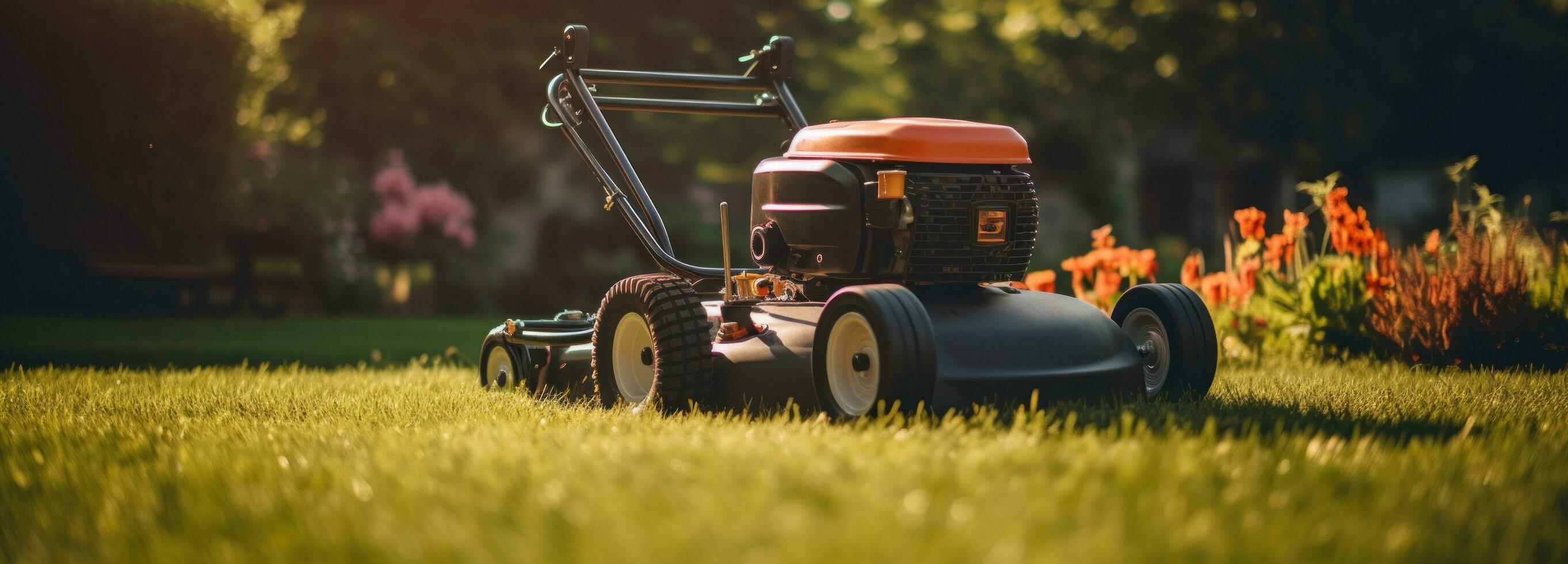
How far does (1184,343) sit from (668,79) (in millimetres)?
2433

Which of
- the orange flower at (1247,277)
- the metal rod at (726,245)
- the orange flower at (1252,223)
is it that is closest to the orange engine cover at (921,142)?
the metal rod at (726,245)

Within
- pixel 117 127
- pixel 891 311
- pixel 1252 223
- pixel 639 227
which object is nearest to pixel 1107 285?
pixel 1252 223

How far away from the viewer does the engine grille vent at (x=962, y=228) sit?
15.5 ft

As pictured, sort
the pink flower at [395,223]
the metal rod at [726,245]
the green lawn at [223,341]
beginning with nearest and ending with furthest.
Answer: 1. the metal rod at [726,245]
2. the green lawn at [223,341]
3. the pink flower at [395,223]

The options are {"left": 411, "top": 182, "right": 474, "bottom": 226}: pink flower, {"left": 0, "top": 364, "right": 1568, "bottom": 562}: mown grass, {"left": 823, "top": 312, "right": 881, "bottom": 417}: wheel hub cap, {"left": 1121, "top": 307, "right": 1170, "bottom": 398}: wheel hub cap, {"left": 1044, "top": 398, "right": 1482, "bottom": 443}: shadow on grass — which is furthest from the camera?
{"left": 411, "top": 182, "right": 474, "bottom": 226}: pink flower

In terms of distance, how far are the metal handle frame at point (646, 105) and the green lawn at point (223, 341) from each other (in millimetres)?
2901

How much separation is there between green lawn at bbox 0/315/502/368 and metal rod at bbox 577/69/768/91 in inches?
117

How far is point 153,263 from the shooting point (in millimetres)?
12398

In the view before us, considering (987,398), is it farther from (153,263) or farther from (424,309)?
(424,309)

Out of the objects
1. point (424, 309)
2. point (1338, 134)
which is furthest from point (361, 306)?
point (1338, 134)

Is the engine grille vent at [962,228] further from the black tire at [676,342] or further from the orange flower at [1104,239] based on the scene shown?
the orange flower at [1104,239]

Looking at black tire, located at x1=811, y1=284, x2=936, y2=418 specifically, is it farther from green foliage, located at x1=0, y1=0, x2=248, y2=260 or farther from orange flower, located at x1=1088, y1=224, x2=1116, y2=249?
green foliage, located at x1=0, y1=0, x2=248, y2=260

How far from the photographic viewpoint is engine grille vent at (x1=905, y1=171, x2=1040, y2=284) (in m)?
4.74

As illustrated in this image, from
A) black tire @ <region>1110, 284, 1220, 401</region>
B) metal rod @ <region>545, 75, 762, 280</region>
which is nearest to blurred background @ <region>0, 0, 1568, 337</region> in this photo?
metal rod @ <region>545, 75, 762, 280</region>
